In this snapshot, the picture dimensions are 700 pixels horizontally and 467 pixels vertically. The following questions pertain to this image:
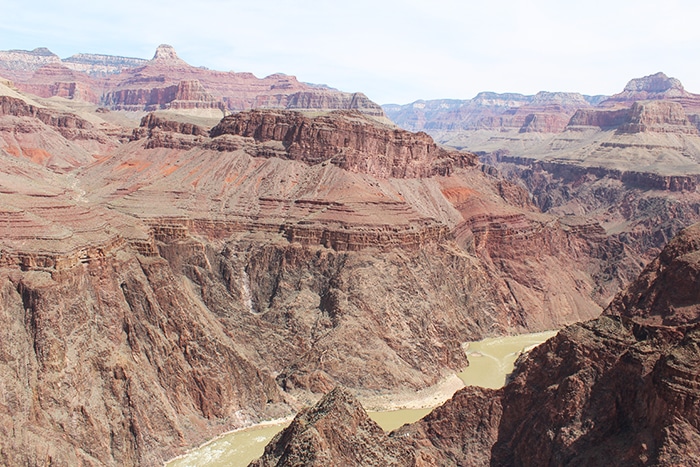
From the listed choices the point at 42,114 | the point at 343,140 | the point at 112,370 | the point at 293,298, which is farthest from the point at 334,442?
the point at 42,114

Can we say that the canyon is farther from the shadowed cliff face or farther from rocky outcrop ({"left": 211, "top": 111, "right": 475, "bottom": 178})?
rocky outcrop ({"left": 211, "top": 111, "right": 475, "bottom": 178})

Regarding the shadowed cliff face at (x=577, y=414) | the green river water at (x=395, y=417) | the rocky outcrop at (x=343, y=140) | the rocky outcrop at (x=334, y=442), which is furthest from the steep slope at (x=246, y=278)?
the shadowed cliff face at (x=577, y=414)

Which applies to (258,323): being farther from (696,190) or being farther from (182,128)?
(696,190)

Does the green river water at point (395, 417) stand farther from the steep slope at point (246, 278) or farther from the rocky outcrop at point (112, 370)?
the rocky outcrop at point (112, 370)

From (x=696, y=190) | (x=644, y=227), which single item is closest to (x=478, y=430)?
(x=644, y=227)

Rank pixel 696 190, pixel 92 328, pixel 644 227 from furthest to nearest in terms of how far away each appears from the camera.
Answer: pixel 696 190 → pixel 644 227 → pixel 92 328
